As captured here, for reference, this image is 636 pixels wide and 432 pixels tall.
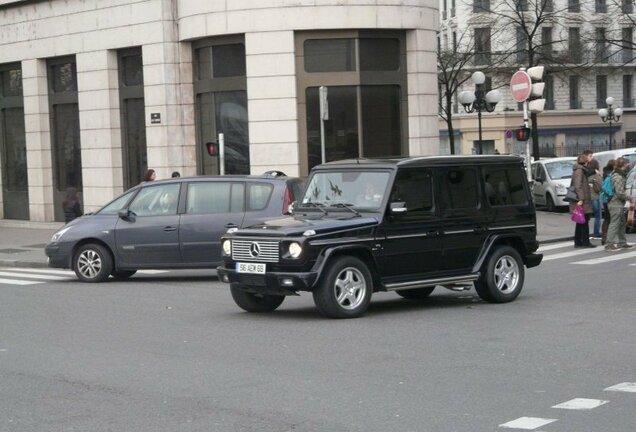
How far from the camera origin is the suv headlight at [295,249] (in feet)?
40.3

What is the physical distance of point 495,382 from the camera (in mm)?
8891

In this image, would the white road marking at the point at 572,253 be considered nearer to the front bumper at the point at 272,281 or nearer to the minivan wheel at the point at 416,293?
the minivan wheel at the point at 416,293

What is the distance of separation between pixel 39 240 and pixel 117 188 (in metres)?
3.56

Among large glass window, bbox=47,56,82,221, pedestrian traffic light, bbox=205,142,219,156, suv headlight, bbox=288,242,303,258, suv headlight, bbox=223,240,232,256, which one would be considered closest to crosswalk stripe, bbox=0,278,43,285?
suv headlight, bbox=223,240,232,256

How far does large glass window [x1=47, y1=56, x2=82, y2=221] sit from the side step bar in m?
21.0

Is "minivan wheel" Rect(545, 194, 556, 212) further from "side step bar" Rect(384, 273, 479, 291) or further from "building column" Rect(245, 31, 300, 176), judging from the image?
"side step bar" Rect(384, 273, 479, 291)

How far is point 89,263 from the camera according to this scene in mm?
18484

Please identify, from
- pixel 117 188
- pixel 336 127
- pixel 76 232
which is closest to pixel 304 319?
pixel 76 232

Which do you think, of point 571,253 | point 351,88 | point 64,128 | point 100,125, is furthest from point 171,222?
point 64,128

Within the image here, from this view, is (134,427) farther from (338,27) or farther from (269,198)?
(338,27)

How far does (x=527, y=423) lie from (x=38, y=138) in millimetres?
28266

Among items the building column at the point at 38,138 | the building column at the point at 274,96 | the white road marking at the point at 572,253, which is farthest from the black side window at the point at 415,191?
the building column at the point at 38,138

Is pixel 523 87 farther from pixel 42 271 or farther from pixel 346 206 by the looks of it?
pixel 346 206

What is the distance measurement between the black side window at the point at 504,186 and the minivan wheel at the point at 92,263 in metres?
7.16
